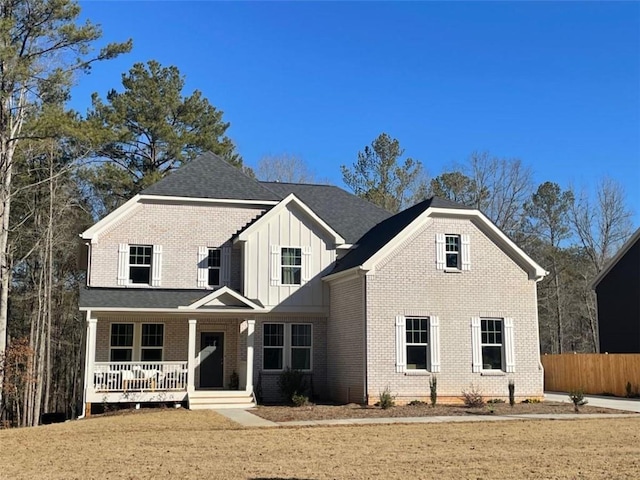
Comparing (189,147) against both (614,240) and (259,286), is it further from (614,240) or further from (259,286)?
(614,240)

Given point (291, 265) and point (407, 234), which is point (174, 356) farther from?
point (407, 234)

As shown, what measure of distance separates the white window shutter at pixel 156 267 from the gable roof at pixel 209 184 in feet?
6.52

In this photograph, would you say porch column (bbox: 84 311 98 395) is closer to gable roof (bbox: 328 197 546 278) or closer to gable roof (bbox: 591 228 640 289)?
gable roof (bbox: 328 197 546 278)

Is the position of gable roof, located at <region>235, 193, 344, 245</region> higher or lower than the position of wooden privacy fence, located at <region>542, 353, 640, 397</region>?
higher


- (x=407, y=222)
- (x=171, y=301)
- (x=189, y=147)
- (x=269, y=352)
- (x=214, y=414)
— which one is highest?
(x=189, y=147)

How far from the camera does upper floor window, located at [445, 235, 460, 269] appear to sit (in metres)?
22.5

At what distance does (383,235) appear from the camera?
23.5m

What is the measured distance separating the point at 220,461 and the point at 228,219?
14495mm

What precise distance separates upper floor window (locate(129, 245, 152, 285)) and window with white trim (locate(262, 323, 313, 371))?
4489 mm

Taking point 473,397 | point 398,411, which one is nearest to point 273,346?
point 398,411

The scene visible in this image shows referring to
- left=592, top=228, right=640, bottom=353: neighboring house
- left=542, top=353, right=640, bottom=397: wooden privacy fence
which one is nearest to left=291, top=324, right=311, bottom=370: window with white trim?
left=542, top=353, right=640, bottom=397: wooden privacy fence

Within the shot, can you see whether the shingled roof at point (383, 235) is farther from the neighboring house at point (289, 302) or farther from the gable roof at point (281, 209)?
the gable roof at point (281, 209)

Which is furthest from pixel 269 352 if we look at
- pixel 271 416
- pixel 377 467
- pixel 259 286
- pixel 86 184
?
pixel 86 184

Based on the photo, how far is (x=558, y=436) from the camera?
1378 centimetres
